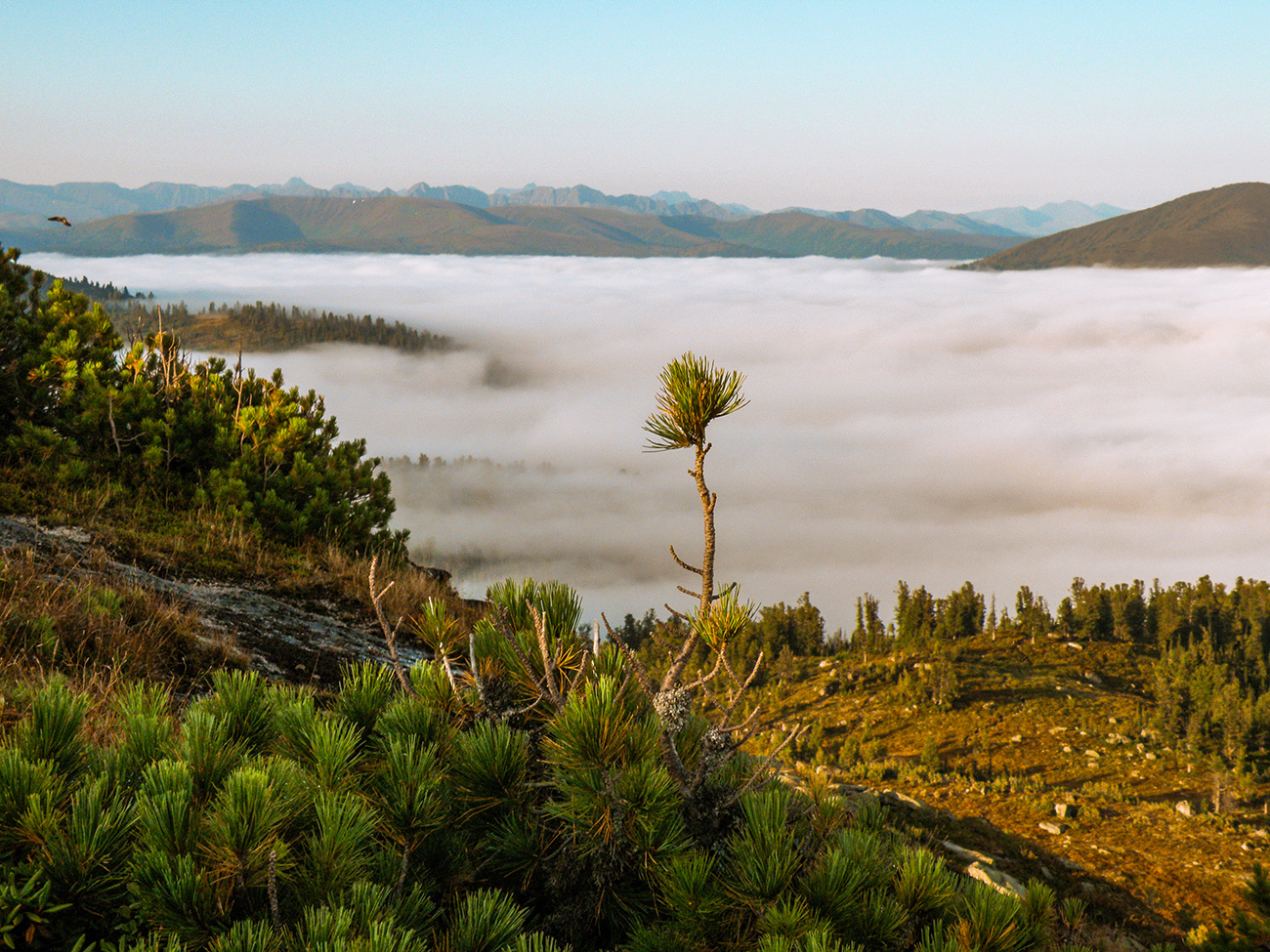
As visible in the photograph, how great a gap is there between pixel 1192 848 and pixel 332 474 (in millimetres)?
86540

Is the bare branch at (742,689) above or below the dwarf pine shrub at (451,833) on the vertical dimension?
above

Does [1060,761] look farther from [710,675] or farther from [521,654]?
[521,654]

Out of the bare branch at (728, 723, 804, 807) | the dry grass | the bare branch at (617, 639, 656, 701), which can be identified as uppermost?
the bare branch at (617, 639, 656, 701)

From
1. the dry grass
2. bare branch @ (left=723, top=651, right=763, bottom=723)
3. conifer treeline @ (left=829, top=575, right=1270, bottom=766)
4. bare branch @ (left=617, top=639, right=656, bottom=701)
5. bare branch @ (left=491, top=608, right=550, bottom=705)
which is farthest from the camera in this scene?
conifer treeline @ (left=829, top=575, right=1270, bottom=766)

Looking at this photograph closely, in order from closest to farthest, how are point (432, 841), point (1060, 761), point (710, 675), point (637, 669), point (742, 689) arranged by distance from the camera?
1. point (432, 841)
2. point (742, 689)
3. point (710, 675)
4. point (637, 669)
5. point (1060, 761)

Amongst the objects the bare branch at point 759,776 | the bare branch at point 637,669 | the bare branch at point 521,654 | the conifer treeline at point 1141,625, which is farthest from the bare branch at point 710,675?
the conifer treeline at point 1141,625

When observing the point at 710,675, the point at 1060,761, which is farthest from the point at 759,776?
the point at 1060,761

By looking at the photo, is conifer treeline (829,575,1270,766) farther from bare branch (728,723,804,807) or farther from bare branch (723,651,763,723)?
bare branch (723,651,763,723)

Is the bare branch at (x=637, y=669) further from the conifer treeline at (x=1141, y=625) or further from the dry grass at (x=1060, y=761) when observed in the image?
the conifer treeline at (x=1141, y=625)

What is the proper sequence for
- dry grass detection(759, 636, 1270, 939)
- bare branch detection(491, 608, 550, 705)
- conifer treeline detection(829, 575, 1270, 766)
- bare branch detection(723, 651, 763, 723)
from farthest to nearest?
conifer treeline detection(829, 575, 1270, 766) → dry grass detection(759, 636, 1270, 939) → bare branch detection(491, 608, 550, 705) → bare branch detection(723, 651, 763, 723)

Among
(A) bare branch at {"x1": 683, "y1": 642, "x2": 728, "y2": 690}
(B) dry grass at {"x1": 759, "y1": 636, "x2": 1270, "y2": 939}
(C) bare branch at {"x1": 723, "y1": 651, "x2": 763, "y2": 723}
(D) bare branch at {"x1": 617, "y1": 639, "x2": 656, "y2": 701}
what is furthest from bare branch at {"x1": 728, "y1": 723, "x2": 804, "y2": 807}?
(B) dry grass at {"x1": 759, "y1": 636, "x2": 1270, "y2": 939}

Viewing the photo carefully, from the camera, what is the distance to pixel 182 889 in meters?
1.95

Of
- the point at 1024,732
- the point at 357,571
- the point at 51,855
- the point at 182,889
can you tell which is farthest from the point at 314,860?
the point at 1024,732

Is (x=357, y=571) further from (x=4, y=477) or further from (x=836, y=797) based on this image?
(x=836, y=797)
